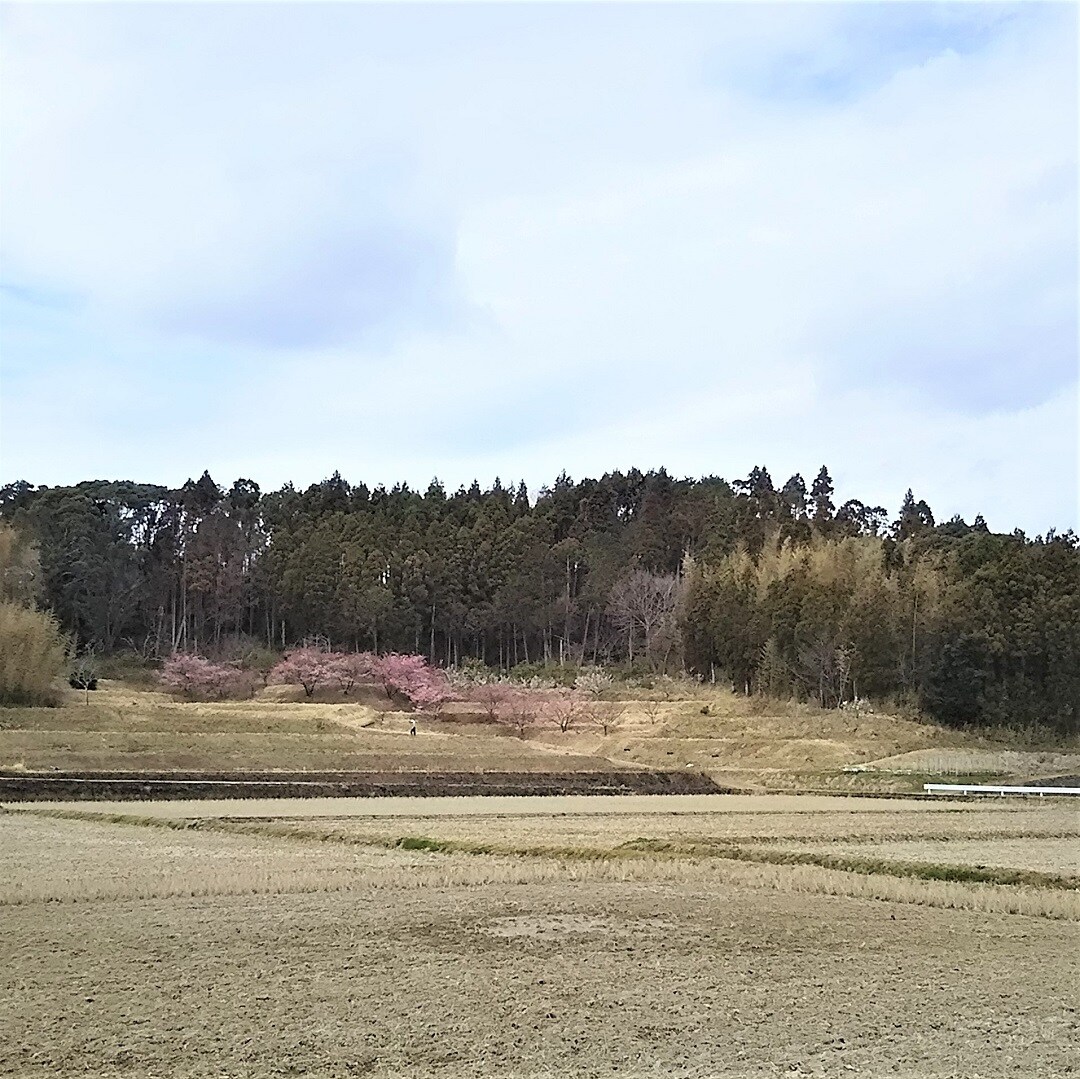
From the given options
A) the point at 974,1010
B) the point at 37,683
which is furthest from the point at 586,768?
the point at 974,1010

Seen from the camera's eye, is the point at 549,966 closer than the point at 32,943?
Yes

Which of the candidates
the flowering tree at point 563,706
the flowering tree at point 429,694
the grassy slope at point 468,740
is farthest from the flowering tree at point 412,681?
the flowering tree at point 563,706

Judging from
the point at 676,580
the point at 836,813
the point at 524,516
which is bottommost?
the point at 836,813

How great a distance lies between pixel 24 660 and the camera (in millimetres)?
45781

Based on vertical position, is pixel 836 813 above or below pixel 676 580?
below

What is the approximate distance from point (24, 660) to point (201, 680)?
13.3 metres

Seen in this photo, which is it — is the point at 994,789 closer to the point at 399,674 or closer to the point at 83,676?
the point at 399,674

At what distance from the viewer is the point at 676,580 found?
236 feet

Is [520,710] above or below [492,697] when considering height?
below

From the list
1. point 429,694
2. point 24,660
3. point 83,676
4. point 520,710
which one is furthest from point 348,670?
point 24,660

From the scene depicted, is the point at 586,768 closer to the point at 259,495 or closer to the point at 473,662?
the point at 473,662

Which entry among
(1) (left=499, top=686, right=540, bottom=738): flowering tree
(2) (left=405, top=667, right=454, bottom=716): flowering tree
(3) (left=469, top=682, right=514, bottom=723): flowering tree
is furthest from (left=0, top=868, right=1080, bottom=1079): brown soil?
(2) (left=405, top=667, right=454, bottom=716): flowering tree

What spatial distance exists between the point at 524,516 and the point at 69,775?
53.3m

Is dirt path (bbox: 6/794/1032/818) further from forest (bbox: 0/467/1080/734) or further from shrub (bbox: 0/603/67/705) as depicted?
shrub (bbox: 0/603/67/705)
